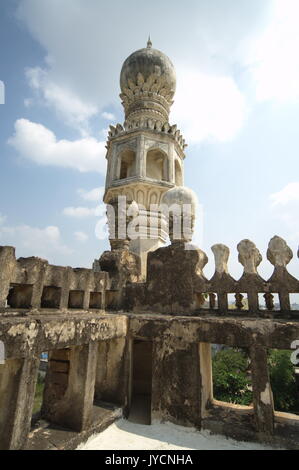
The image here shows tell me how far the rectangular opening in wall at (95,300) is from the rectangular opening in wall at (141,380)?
207 cm

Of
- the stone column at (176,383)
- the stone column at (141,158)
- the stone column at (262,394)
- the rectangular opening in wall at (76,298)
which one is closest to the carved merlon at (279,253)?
the stone column at (262,394)

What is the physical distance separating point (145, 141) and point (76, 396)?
1139 centimetres

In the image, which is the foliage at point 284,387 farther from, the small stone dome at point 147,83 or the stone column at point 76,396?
the small stone dome at point 147,83

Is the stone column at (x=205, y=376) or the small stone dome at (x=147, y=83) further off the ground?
the small stone dome at (x=147, y=83)

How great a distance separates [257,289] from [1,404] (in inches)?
153

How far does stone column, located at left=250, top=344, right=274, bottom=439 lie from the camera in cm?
360

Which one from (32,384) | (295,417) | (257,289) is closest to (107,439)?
(32,384)

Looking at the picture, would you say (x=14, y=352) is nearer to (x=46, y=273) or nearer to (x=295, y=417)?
(x=46, y=273)

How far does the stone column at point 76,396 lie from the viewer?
3.57 m

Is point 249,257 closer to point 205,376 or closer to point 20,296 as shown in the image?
point 205,376

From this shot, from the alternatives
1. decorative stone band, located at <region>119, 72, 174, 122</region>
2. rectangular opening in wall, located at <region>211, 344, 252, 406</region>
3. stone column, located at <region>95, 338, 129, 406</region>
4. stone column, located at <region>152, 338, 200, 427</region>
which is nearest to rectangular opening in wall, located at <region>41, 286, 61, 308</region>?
stone column, located at <region>95, 338, 129, 406</region>

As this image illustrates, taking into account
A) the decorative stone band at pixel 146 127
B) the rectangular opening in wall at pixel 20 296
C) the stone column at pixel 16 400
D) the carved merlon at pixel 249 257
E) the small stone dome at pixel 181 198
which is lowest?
the stone column at pixel 16 400

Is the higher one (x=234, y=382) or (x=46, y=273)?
(x=46, y=273)

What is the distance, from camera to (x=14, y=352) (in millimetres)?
2701
